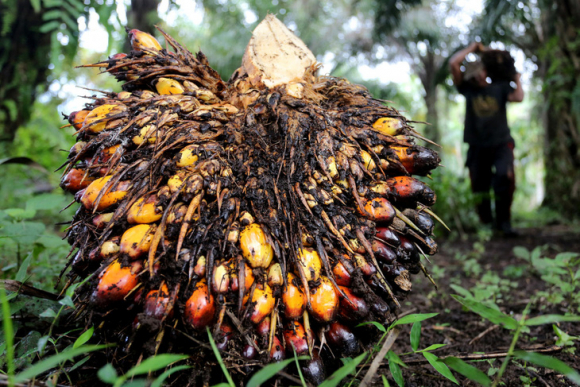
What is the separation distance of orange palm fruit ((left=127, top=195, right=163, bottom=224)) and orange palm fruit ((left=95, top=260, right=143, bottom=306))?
121 mm

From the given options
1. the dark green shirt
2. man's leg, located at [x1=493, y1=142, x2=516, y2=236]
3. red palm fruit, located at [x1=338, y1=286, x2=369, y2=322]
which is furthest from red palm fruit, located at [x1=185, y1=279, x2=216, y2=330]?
the dark green shirt

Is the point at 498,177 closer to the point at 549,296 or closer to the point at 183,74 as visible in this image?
the point at 549,296

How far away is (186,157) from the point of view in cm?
105

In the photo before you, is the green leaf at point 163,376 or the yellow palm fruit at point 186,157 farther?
the yellow palm fruit at point 186,157

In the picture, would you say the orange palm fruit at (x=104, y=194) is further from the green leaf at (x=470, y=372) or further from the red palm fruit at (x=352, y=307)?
the green leaf at (x=470, y=372)

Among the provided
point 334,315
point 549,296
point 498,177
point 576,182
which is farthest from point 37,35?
point 576,182

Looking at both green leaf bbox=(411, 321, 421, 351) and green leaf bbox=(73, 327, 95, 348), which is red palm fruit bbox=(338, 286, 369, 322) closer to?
green leaf bbox=(411, 321, 421, 351)

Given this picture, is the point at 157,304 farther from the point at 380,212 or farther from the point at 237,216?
the point at 380,212

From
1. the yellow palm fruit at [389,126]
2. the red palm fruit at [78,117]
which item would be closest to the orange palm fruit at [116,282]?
the red palm fruit at [78,117]

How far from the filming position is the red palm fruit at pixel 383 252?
Answer: 1.06 m

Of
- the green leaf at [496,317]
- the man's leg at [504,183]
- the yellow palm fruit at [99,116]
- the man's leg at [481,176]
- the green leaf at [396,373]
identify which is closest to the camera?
the green leaf at [496,317]

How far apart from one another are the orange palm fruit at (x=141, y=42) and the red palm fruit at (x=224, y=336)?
Result: 3.35 ft

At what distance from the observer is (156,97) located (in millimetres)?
1158

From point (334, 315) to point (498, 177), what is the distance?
3.70 metres
